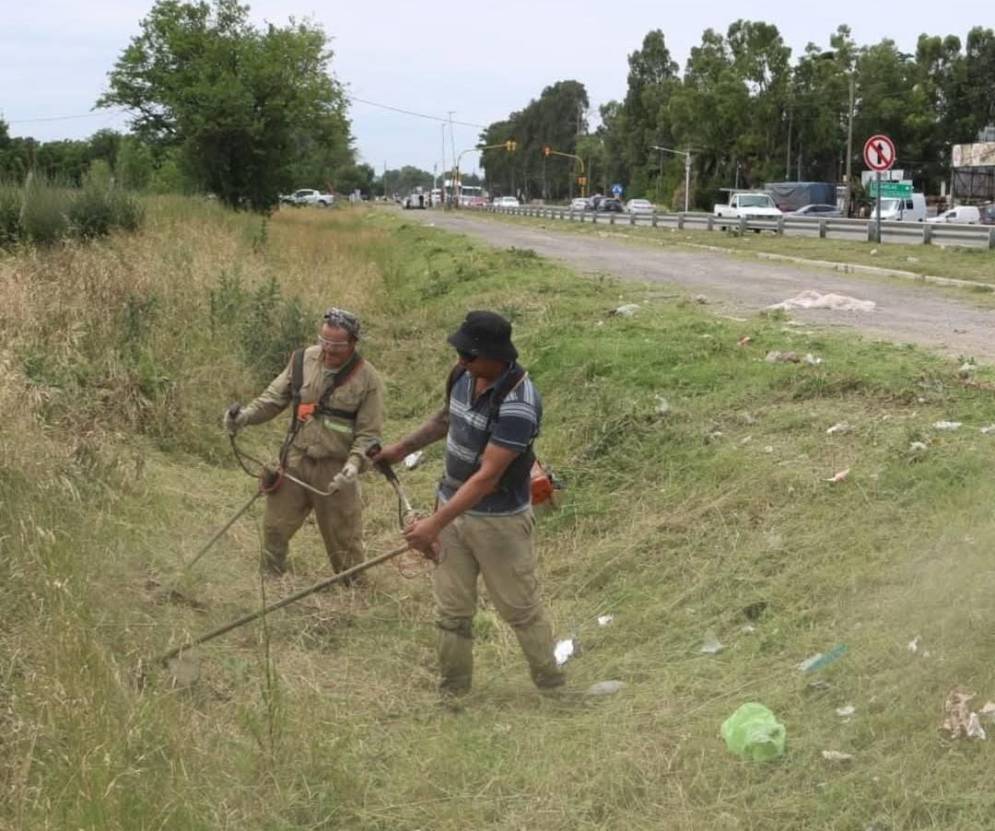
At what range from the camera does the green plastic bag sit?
3.63 metres

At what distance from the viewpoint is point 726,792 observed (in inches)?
138

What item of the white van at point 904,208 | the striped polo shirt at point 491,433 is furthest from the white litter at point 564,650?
the white van at point 904,208

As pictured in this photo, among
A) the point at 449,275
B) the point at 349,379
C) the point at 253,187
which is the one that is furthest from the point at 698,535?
the point at 253,187

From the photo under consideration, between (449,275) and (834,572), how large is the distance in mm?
14031

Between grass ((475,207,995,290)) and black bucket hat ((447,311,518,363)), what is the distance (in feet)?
39.8

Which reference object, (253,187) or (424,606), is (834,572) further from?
(253,187)

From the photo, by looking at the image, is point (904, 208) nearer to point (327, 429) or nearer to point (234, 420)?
point (327, 429)

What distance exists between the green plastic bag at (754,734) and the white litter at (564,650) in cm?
131

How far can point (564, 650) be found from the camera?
203 inches

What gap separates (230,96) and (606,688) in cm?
3198

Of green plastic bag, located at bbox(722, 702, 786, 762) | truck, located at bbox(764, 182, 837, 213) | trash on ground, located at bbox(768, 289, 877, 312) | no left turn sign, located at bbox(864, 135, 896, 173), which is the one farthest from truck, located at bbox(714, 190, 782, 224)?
green plastic bag, located at bbox(722, 702, 786, 762)

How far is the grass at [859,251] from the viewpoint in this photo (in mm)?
16906

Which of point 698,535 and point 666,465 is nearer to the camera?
point 698,535

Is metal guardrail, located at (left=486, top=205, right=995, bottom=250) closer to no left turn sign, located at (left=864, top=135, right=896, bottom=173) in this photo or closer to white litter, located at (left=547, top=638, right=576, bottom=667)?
no left turn sign, located at (left=864, top=135, right=896, bottom=173)
